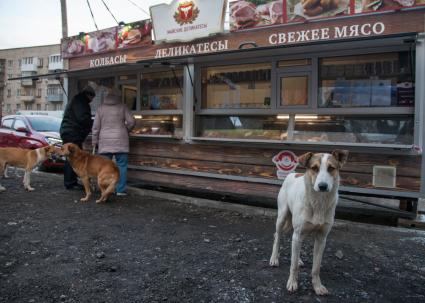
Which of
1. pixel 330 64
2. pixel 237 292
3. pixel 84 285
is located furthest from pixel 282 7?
pixel 84 285

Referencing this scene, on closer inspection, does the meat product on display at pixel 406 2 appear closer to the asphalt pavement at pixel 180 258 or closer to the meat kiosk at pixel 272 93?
the meat kiosk at pixel 272 93

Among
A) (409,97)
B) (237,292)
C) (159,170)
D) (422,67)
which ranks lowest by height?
(237,292)

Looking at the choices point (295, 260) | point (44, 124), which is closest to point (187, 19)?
point (295, 260)

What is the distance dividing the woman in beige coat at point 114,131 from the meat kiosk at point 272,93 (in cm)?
53

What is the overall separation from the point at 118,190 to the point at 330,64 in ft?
15.6

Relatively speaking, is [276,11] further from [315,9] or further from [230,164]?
[230,164]

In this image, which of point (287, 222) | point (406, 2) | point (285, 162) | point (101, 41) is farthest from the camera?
point (101, 41)

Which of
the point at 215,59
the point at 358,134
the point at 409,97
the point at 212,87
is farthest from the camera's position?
the point at 212,87

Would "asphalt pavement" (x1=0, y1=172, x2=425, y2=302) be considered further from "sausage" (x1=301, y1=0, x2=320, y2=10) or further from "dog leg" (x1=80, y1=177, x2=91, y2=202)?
"sausage" (x1=301, y1=0, x2=320, y2=10)

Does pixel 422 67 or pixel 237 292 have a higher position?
pixel 422 67

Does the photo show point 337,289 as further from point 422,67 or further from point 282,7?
point 282,7

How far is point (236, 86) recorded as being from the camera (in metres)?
6.89

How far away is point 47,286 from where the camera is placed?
3.20 m

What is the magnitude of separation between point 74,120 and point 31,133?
3.77 meters
